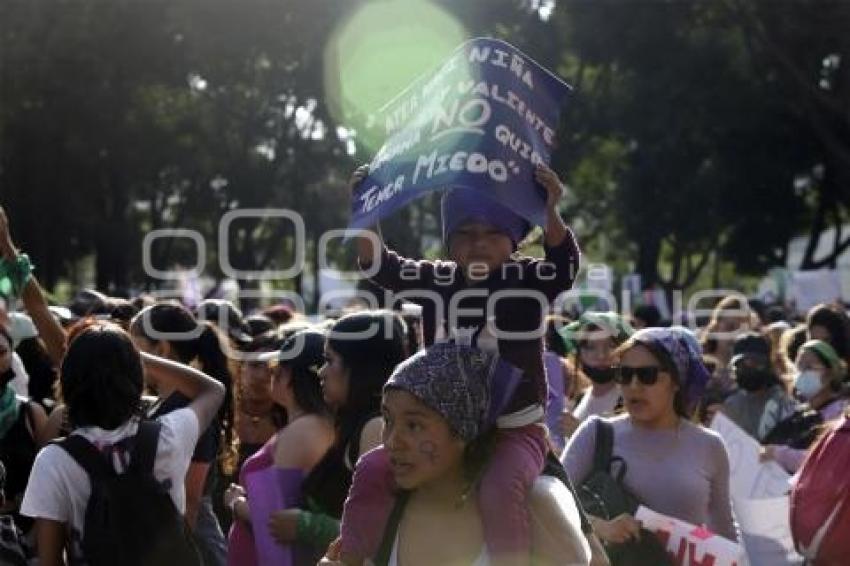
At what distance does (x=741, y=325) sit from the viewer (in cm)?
1082

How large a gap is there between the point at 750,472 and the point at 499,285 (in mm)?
2891

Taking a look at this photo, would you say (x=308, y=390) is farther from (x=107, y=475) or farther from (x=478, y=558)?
(x=478, y=558)

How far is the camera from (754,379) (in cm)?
801

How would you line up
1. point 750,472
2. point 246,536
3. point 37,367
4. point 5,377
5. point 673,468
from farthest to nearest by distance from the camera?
point 37,367
point 750,472
point 5,377
point 673,468
point 246,536

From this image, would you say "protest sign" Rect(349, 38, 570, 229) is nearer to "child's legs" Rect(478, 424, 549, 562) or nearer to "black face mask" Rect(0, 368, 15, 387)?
"child's legs" Rect(478, 424, 549, 562)

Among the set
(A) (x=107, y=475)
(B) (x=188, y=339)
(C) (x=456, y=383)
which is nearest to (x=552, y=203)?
(C) (x=456, y=383)

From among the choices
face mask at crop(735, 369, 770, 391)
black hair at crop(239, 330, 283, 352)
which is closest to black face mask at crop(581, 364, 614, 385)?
face mask at crop(735, 369, 770, 391)

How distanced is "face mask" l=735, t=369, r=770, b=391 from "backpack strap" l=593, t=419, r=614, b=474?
318 cm

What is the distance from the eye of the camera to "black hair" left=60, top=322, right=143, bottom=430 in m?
3.89

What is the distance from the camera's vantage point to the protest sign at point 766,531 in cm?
536

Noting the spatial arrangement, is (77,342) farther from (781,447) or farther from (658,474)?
(781,447)

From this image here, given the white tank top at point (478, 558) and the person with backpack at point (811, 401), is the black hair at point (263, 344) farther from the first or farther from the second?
the white tank top at point (478, 558)

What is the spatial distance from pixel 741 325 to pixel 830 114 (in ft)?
54.9

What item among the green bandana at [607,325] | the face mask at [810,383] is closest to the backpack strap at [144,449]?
the green bandana at [607,325]
